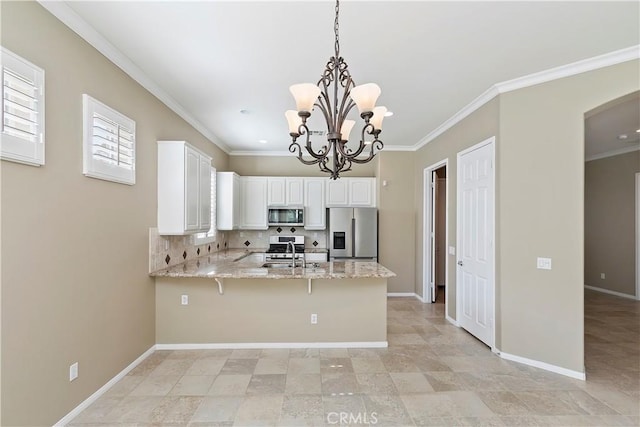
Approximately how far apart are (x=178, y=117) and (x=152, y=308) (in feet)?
7.68

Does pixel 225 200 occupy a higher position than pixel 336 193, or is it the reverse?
pixel 336 193

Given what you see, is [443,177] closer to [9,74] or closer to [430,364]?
[430,364]

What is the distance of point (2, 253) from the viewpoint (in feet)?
5.57

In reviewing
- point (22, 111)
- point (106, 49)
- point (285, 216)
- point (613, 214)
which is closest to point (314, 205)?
point (285, 216)

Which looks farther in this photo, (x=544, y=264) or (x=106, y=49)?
(x=544, y=264)

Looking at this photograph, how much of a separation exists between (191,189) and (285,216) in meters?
2.42

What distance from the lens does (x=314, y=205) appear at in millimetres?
5945

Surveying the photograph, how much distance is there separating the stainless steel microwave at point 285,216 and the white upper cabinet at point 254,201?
15cm

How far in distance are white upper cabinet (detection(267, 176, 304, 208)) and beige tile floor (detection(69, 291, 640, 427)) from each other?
10.0 ft

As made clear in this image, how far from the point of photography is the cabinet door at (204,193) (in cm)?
392

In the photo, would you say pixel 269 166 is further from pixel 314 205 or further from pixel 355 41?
pixel 355 41

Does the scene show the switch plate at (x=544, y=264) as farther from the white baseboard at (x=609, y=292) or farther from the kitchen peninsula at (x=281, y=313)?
the white baseboard at (x=609, y=292)

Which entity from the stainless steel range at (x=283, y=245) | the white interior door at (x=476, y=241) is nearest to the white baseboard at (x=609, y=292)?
the white interior door at (x=476, y=241)

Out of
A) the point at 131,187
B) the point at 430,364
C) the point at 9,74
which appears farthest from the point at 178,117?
the point at 430,364
